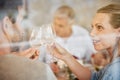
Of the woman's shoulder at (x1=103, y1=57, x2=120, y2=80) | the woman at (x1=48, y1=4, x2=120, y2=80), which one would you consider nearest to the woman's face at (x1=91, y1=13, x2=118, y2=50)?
the woman at (x1=48, y1=4, x2=120, y2=80)

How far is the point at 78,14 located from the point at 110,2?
24 centimetres

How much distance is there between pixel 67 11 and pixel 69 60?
332 mm

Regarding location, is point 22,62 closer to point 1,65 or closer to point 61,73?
point 1,65

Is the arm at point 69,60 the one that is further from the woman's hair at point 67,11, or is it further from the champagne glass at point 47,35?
the woman's hair at point 67,11

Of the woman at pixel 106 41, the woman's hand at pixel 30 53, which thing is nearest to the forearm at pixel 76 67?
the woman at pixel 106 41

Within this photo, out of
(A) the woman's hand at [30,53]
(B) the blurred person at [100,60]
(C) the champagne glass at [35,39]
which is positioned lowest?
(B) the blurred person at [100,60]

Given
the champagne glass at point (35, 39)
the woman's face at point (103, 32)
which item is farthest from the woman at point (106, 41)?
the champagne glass at point (35, 39)

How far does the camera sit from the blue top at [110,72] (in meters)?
1.69

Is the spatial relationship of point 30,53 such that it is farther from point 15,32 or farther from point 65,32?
point 65,32

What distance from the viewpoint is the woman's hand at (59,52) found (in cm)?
166

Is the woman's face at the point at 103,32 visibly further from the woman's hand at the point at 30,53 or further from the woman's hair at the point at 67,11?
the woman's hand at the point at 30,53

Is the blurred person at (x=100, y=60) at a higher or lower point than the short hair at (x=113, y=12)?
lower

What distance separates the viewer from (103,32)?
5.60ft

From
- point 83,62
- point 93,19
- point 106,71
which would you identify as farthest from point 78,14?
point 106,71
